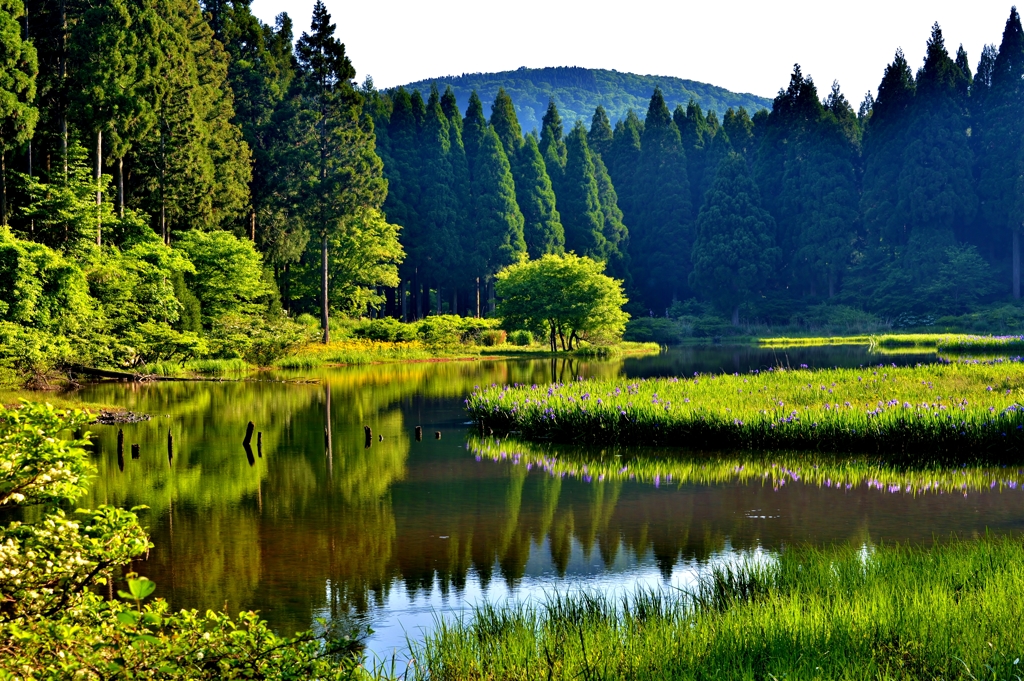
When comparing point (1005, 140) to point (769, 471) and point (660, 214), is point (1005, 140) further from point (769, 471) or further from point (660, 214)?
point (769, 471)

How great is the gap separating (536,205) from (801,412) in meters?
53.5

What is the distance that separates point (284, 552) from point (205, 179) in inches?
1335

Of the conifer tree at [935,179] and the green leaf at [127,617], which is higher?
the conifer tree at [935,179]

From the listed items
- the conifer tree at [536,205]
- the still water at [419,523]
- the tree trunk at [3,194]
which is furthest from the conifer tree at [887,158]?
the tree trunk at [3,194]

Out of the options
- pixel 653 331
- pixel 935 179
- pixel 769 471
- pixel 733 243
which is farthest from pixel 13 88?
pixel 935 179

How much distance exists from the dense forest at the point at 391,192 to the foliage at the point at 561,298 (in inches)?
365

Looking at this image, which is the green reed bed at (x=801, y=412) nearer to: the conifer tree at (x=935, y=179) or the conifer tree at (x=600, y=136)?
the conifer tree at (x=935, y=179)

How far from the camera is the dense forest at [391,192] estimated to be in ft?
105

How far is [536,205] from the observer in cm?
6931

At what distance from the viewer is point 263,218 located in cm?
5081

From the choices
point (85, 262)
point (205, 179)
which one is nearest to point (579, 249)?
point (205, 179)

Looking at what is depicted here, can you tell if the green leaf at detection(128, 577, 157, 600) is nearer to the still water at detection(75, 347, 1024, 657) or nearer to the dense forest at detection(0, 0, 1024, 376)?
the still water at detection(75, 347, 1024, 657)

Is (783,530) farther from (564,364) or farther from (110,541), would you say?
(564,364)

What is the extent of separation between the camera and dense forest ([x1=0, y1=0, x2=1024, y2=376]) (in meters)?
32.2
